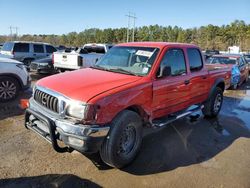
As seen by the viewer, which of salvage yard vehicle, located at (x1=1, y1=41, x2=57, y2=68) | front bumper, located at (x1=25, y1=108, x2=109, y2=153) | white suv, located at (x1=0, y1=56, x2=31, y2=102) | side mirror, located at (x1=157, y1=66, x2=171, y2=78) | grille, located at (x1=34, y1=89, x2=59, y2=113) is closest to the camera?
front bumper, located at (x1=25, y1=108, x2=109, y2=153)

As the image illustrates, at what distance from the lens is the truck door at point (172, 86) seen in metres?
4.53

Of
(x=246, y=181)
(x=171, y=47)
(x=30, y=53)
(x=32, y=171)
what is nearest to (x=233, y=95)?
(x=171, y=47)

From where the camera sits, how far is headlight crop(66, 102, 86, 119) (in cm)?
340

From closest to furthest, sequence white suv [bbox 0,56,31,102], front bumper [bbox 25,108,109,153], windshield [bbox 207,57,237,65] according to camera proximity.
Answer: front bumper [bbox 25,108,109,153], white suv [bbox 0,56,31,102], windshield [bbox 207,57,237,65]

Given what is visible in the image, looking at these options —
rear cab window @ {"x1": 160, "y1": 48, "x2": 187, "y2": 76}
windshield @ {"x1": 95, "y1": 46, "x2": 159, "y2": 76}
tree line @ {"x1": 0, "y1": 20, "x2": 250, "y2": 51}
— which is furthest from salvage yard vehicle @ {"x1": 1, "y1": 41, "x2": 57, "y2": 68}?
tree line @ {"x1": 0, "y1": 20, "x2": 250, "y2": 51}

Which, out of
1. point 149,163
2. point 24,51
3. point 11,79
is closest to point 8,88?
point 11,79

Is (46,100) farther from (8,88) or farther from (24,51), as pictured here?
(24,51)

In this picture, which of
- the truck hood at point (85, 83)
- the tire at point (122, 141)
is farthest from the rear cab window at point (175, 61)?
the tire at point (122, 141)

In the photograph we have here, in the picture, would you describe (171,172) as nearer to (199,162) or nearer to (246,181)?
(199,162)

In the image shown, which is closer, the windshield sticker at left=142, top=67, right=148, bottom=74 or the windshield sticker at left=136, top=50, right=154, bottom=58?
the windshield sticker at left=142, top=67, right=148, bottom=74

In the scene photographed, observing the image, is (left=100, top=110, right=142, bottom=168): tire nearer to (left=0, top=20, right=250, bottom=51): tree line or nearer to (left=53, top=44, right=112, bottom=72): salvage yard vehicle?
(left=53, top=44, right=112, bottom=72): salvage yard vehicle

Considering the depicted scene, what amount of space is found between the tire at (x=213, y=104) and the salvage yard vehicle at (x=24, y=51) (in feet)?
36.7

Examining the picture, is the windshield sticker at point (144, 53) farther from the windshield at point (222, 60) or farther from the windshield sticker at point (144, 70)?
the windshield at point (222, 60)

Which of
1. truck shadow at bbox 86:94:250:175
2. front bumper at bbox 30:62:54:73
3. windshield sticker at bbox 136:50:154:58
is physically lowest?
truck shadow at bbox 86:94:250:175
